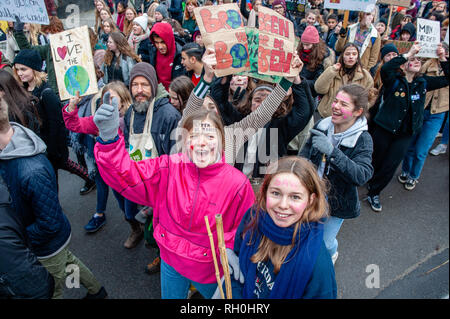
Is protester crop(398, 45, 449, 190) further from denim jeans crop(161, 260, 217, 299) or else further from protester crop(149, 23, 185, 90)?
denim jeans crop(161, 260, 217, 299)

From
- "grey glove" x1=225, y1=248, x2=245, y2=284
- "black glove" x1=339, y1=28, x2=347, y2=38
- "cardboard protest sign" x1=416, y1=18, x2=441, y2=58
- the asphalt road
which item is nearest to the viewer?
"grey glove" x1=225, y1=248, x2=245, y2=284

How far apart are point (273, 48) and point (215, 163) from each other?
3.44ft

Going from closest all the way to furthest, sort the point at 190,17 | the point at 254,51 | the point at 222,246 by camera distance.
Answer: the point at 222,246 → the point at 254,51 → the point at 190,17

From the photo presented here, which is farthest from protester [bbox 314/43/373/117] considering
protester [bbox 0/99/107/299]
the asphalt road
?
protester [bbox 0/99/107/299]

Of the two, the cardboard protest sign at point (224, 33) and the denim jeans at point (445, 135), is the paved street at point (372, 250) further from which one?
the cardboard protest sign at point (224, 33)

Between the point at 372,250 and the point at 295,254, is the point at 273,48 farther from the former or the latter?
the point at 372,250

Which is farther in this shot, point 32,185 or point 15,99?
point 15,99

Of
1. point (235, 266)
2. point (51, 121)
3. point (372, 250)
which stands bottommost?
point (372, 250)

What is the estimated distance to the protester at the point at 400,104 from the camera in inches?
131

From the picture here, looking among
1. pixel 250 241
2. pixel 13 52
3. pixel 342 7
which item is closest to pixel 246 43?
pixel 250 241

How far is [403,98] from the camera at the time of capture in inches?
133

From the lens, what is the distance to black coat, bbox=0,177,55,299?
142 cm

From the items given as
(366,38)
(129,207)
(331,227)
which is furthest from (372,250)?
(366,38)

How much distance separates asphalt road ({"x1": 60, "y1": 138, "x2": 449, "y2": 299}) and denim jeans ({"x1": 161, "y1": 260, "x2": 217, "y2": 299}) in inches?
32.1
